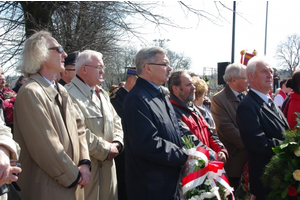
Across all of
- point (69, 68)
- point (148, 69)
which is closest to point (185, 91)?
point (148, 69)

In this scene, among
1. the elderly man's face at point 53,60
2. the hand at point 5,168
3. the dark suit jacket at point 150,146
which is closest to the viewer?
the hand at point 5,168

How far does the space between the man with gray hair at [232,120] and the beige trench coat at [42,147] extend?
248cm

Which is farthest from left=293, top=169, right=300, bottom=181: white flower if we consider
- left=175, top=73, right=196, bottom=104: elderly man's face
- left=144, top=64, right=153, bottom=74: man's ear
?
left=144, top=64, right=153, bottom=74: man's ear

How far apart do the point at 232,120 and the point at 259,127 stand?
110 centimetres

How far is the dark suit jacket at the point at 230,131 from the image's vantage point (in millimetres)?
4164

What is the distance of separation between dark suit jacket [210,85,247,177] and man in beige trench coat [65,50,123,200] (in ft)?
5.36

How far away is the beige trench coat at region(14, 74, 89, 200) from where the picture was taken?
2.35 meters

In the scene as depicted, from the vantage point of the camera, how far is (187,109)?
3.46 m

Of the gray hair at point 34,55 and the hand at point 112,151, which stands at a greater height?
the gray hair at point 34,55

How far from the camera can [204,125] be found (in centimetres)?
361

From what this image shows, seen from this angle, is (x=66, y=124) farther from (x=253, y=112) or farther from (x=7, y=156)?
(x=253, y=112)

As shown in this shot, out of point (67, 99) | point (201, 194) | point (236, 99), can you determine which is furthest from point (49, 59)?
point (236, 99)

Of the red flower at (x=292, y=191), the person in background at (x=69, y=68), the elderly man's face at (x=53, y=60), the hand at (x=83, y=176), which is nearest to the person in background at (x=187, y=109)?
the red flower at (x=292, y=191)

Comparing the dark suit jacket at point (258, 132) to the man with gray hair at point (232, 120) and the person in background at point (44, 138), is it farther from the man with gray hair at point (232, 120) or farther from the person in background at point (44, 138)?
the person in background at point (44, 138)
